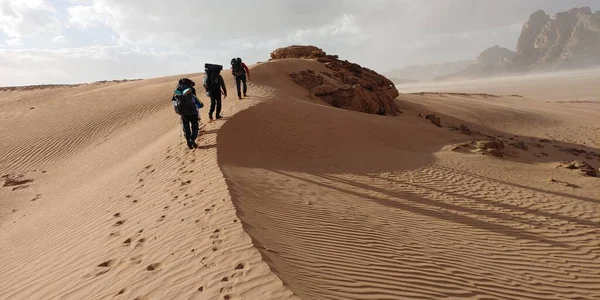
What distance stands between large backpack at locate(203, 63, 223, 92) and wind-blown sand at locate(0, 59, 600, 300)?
1.10 metres

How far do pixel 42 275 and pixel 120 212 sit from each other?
1.59 metres

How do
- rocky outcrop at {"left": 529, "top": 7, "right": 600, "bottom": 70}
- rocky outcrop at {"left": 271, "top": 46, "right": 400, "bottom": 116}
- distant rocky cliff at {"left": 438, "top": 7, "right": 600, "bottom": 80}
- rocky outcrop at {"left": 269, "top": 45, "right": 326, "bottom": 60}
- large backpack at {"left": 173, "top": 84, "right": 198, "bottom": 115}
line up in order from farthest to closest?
distant rocky cliff at {"left": 438, "top": 7, "right": 600, "bottom": 80} < rocky outcrop at {"left": 529, "top": 7, "right": 600, "bottom": 70} < rocky outcrop at {"left": 269, "top": 45, "right": 326, "bottom": 60} < rocky outcrop at {"left": 271, "top": 46, "right": 400, "bottom": 116} < large backpack at {"left": 173, "top": 84, "right": 198, "bottom": 115}

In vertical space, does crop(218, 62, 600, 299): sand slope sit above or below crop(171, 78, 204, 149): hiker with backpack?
below

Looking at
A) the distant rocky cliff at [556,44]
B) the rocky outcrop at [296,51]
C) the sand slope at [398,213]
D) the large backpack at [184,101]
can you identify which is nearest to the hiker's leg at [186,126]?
the large backpack at [184,101]

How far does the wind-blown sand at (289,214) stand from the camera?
3.87 metres

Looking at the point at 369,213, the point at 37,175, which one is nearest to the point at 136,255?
the point at 369,213

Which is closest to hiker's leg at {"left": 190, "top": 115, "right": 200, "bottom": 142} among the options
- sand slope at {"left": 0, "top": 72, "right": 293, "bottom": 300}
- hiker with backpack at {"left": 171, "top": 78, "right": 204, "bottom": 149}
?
hiker with backpack at {"left": 171, "top": 78, "right": 204, "bottom": 149}

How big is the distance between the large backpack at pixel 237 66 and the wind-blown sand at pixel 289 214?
116 cm

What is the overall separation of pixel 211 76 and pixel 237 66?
337 centimetres

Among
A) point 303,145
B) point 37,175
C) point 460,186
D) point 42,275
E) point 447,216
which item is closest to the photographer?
point 42,275

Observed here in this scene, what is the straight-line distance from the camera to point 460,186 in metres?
8.82

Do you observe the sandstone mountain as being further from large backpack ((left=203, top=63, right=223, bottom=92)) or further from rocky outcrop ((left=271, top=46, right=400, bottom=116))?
large backpack ((left=203, top=63, right=223, bottom=92))

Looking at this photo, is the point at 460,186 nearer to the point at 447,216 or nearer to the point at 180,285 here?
the point at 447,216

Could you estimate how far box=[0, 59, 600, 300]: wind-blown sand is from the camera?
3.87 meters
